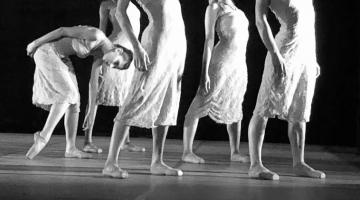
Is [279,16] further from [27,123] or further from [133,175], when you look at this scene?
[27,123]

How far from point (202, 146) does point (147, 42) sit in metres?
3.27

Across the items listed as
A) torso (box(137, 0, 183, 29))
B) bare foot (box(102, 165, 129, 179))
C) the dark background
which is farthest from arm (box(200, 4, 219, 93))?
the dark background

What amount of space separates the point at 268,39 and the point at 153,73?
71 centimetres

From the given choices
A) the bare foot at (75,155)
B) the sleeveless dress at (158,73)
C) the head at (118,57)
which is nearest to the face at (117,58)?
the head at (118,57)

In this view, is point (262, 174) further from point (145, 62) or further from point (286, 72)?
point (145, 62)

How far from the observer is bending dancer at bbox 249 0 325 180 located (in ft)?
13.8

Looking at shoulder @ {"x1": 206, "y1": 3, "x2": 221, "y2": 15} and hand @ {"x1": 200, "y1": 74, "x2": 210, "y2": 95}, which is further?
shoulder @ {"x1": 206, "y1": 3, "x2": 221, "y2": 15}

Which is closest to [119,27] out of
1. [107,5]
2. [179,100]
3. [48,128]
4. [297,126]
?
[107,5]

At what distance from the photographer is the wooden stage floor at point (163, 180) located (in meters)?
3.40

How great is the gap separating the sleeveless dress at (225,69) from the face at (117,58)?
1090 millimetres

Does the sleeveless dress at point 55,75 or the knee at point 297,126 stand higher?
the sleeveless dress at point 55,75

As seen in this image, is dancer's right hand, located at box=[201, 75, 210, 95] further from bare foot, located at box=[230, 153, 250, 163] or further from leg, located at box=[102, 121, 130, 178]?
leg, located at box=[102, 121, 130, 178]

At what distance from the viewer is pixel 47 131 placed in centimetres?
486

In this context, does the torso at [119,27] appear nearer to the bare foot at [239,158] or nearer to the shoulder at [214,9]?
the shoulder at [214,9]
